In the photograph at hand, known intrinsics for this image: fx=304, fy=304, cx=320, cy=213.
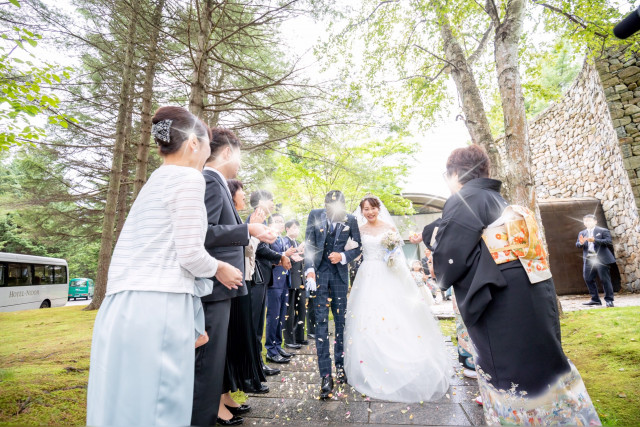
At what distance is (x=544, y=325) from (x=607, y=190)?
40.4 ft

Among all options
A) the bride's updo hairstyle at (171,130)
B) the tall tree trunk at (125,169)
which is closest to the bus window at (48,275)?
the tall tree trunk at (125,169)

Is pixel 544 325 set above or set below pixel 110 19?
below

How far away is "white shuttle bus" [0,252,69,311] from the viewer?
43.4 feet

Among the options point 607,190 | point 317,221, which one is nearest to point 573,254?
point 607,190

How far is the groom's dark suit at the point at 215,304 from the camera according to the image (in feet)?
5.79

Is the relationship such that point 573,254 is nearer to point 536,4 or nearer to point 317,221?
point 536,4

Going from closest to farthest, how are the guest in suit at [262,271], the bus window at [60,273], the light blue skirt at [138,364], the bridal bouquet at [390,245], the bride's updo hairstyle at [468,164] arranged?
1. the light blue skirt at [138,364]
2. the bride's updo hairstyle at [468,164]
3. the guest in suit at [262,271]
4. the bridal bouquet at [390,245]
5. the bus window at [60,273]

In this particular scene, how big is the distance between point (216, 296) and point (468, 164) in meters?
1.97

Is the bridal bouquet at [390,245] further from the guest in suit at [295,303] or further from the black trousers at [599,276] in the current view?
the black trousers at [599,276]

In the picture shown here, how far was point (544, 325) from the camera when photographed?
172 centimetres

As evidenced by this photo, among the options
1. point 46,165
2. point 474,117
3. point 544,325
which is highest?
point 46,165

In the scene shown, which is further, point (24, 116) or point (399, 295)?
point (399, 295)

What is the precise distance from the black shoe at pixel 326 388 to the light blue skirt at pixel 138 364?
2031mm

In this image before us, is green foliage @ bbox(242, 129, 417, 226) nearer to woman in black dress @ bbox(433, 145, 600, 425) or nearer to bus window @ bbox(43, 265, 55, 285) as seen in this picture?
woman in black dress @ bbox(433, 145, 600, 425)
